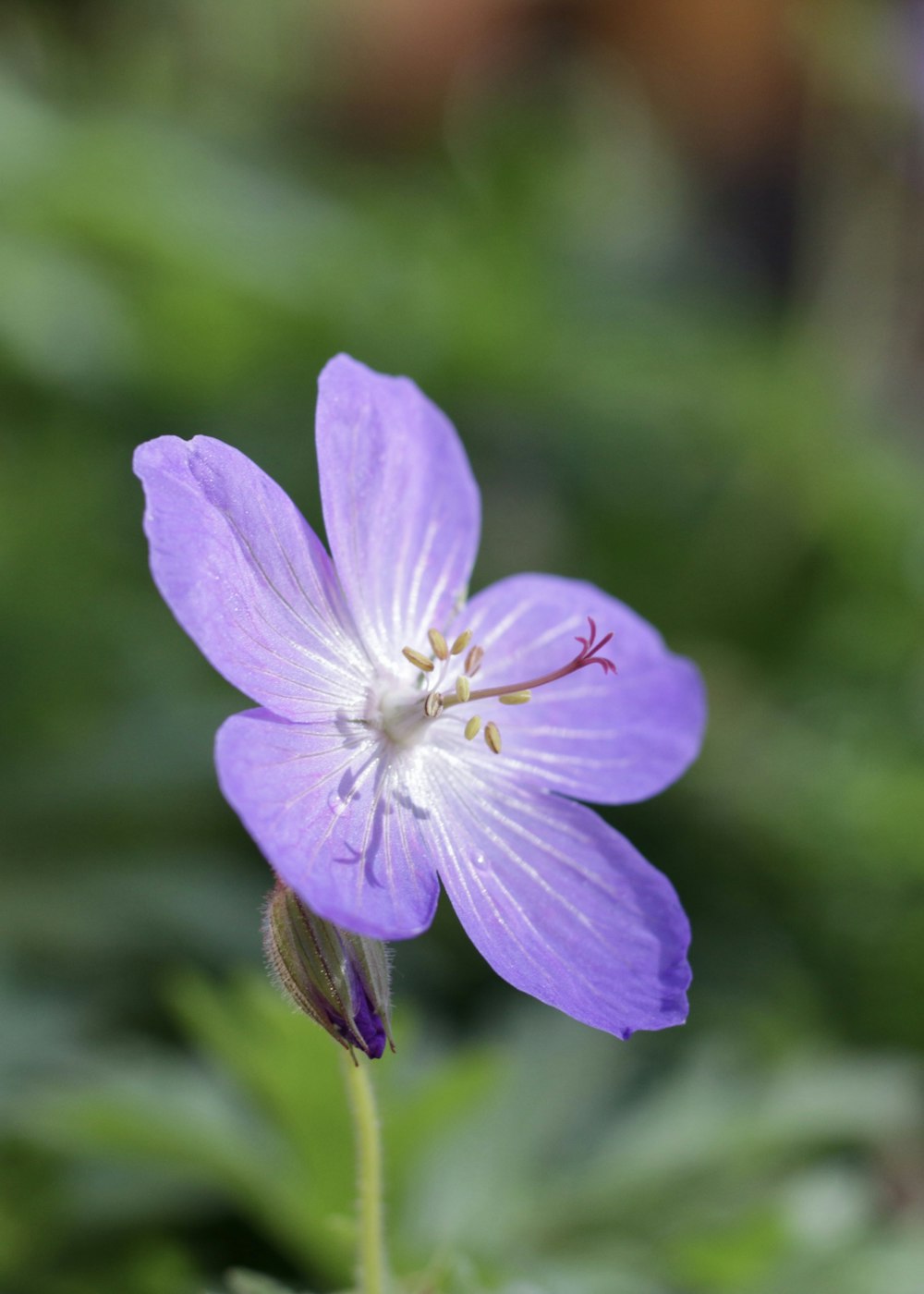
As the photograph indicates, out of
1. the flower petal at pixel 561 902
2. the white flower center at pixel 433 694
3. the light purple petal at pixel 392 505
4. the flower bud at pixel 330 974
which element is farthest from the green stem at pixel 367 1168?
the light purple petal at pixel 392 505

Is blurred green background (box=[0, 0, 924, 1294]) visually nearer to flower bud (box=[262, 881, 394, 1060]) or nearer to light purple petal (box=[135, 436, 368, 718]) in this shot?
flower bud (box=[262, 881, 394, 1060])

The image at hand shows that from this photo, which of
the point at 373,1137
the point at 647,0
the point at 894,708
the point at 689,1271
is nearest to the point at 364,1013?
the point at 373,1137

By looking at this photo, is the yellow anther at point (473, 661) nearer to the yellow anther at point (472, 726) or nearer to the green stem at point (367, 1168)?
the yellow anther at point (472, 726)

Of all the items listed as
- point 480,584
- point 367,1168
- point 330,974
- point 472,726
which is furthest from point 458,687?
point 480,584

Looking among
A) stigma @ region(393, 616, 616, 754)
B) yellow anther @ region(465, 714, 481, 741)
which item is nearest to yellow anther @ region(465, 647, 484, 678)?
stigma @ region(393, 616, 616, 754)

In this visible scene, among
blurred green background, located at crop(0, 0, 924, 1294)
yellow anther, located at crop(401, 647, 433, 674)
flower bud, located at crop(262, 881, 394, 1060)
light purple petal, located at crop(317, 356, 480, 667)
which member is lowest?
blurred green background, located at crop(0, 0, 924, 1294)
